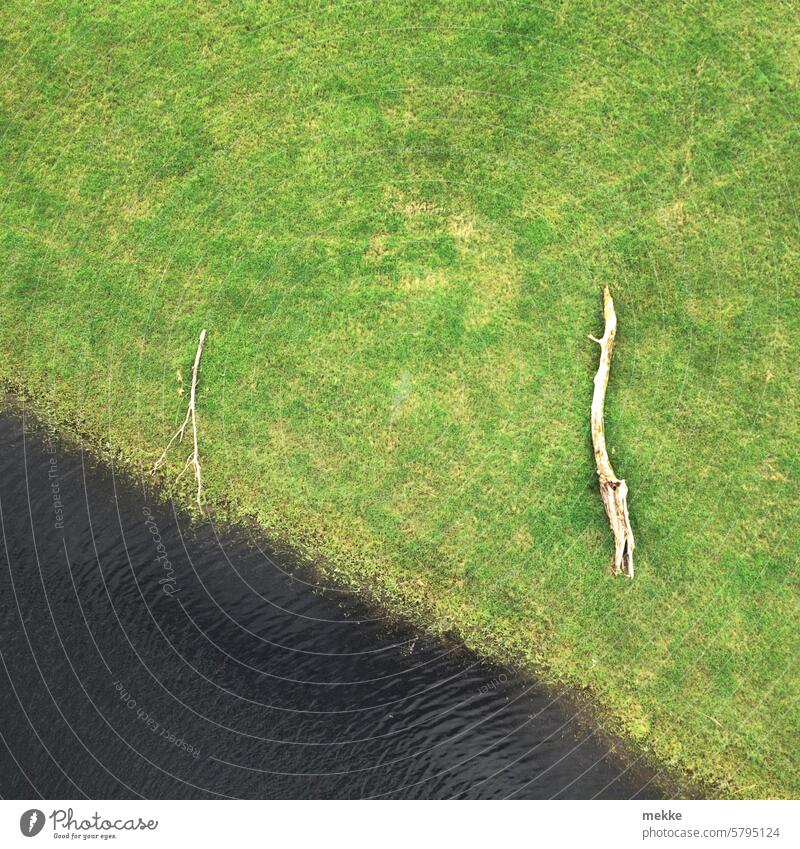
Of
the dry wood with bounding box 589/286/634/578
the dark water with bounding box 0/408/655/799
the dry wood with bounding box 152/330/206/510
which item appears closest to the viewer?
the dry wood with bounding box 589/286/634/578

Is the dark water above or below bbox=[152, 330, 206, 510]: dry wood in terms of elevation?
below

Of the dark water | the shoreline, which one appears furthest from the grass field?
the dark water

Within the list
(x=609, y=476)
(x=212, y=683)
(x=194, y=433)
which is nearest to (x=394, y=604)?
(x=212, y=683)

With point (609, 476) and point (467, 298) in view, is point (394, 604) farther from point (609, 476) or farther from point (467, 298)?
point (467, 298)

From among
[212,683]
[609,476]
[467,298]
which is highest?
[467,298]

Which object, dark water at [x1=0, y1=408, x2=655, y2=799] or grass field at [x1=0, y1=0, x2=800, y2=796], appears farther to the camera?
dark water at [x1=0, y1=408, x2=655, y2=799]

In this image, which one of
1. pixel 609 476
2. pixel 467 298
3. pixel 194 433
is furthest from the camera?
pixel 194 433

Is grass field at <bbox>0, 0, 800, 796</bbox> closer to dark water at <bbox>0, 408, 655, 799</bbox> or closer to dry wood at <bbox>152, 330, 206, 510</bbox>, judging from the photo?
dry wood at <bbox>152, 330, 206, 510</bbox>
